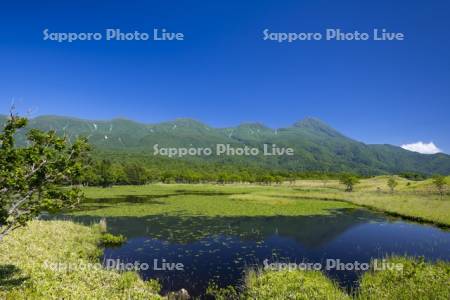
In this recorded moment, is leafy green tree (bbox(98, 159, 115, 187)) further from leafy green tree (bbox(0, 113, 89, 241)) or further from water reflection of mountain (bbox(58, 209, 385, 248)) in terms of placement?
leafy green tree (bbox(0, 113, 89, 241))

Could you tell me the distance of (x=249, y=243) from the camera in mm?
43938

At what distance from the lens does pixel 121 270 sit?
2930 cm

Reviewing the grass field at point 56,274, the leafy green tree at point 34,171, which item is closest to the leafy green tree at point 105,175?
the grass field at point 56,274

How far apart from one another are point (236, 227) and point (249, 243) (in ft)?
36.8

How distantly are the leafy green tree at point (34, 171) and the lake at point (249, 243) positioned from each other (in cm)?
1357

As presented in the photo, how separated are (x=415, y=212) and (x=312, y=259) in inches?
1647

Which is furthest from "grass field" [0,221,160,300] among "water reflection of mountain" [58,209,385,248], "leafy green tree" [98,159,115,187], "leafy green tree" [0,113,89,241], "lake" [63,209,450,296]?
"leafy green tree" [98,159,115,187]

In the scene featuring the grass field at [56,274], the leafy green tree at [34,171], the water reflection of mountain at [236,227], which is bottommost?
the water reflection of mountain at [236,227]

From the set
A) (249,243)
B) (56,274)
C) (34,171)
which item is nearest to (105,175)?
(249,243)

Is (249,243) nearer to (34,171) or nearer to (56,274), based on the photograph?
(56,274)

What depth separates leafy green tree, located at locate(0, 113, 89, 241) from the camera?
621 inches

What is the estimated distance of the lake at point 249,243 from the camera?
31559 millimetres

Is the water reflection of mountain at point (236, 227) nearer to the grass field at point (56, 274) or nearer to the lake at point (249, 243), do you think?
the lake at point (249, 243)

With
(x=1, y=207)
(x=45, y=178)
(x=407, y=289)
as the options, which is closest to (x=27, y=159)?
(x=45, y=178)
